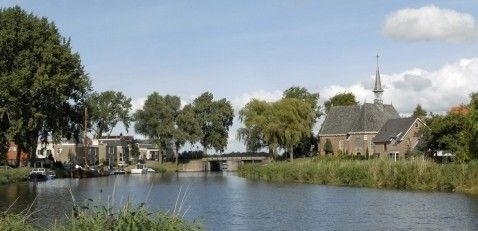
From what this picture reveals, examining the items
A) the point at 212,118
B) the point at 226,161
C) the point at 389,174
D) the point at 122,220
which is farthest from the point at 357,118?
the point at 122,220

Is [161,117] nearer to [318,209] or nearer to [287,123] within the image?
[287,123]

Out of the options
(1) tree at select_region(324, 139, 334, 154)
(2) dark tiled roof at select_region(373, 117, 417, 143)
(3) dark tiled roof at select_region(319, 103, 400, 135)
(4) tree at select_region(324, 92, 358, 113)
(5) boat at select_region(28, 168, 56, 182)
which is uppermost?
(4) tree at select_region(324, 92, 358, 113)

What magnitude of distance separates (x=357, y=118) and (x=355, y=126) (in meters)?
1.48

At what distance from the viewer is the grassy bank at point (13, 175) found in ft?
187

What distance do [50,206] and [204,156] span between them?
84.8 meters

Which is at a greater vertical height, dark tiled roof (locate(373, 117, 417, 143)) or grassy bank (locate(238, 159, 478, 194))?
dark tiled roof (locate(373, 117, 417, 143))

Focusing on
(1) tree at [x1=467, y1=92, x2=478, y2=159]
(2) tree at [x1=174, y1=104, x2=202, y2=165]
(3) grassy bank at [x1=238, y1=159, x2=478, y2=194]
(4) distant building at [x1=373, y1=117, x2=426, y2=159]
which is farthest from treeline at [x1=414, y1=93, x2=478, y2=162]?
(2) tree at [x1=174, y1=104, x2=202, y2=165]

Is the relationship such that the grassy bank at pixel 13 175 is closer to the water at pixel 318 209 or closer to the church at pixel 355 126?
the water at pixel 318 209

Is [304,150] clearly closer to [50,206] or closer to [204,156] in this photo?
[204,156]

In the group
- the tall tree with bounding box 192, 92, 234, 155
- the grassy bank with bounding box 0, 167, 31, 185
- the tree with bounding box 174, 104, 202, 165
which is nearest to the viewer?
the grassy bank with bounding box 0, 167, 31, 185

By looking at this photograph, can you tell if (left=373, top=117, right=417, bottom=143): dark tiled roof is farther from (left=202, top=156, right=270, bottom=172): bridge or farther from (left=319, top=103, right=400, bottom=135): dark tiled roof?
(left=202, top=156, right=270, bottom=172): bridge

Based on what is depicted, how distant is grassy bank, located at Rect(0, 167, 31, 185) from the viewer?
2242 inches

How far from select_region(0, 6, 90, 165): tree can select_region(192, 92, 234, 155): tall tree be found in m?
45.6

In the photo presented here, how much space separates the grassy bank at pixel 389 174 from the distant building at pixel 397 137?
2527 centimetres
